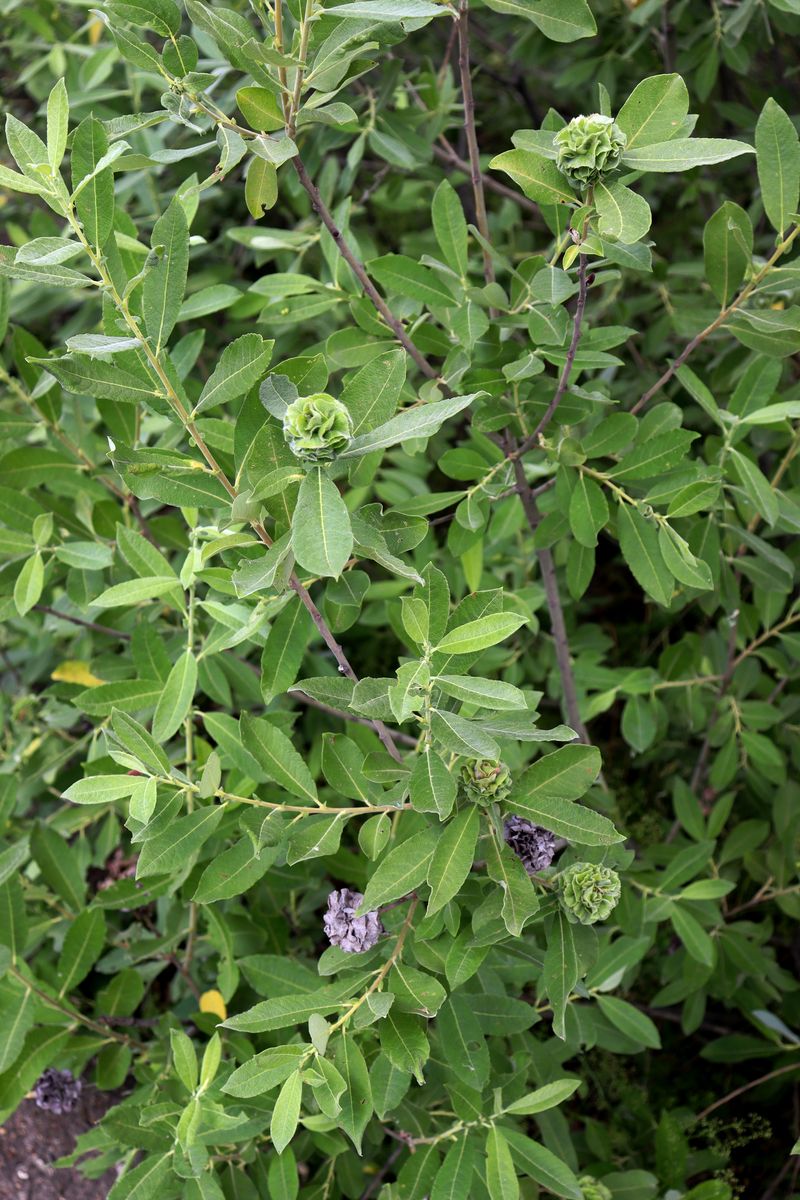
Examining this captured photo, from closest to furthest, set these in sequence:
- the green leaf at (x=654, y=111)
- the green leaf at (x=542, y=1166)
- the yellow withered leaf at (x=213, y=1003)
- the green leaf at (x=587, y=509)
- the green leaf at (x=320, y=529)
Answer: the green leaf at (x=320, y=529), the green leaf at (x=654, y=111), the green leaf at (x=542, y=1166), the green leaf at (x=587, y=509), the yellow withered leaf at (x=213, y=1003)

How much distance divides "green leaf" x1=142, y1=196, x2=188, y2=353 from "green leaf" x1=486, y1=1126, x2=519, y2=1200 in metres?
0.88

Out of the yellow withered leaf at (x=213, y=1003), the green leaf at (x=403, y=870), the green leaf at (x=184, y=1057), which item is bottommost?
the yellow withered leaf at (x=213, y=1003)

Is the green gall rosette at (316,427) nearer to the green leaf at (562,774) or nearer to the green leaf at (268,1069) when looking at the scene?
the green leaf at (562,774)

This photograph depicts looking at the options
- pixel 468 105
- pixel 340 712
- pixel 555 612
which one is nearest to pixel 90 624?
pixel 340 712

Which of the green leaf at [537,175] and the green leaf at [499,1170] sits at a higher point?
the green leaf at [537,175]

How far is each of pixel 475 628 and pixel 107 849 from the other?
1079mm

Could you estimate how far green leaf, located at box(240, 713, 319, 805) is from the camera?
3.62 ft

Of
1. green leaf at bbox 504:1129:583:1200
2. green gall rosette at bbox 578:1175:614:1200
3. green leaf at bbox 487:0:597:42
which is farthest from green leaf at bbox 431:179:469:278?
green gall rosette at bbox 578:1175:614:1200

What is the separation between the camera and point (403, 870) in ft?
3.23

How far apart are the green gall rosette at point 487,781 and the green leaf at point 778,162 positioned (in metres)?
0.60

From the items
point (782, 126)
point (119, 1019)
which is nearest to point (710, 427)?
point (782, 126)

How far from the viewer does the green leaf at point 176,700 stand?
3.97 feet

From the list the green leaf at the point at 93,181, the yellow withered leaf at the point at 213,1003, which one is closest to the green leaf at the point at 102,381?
the green leaf at the point at 93,181

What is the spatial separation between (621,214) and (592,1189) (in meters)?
1.16
